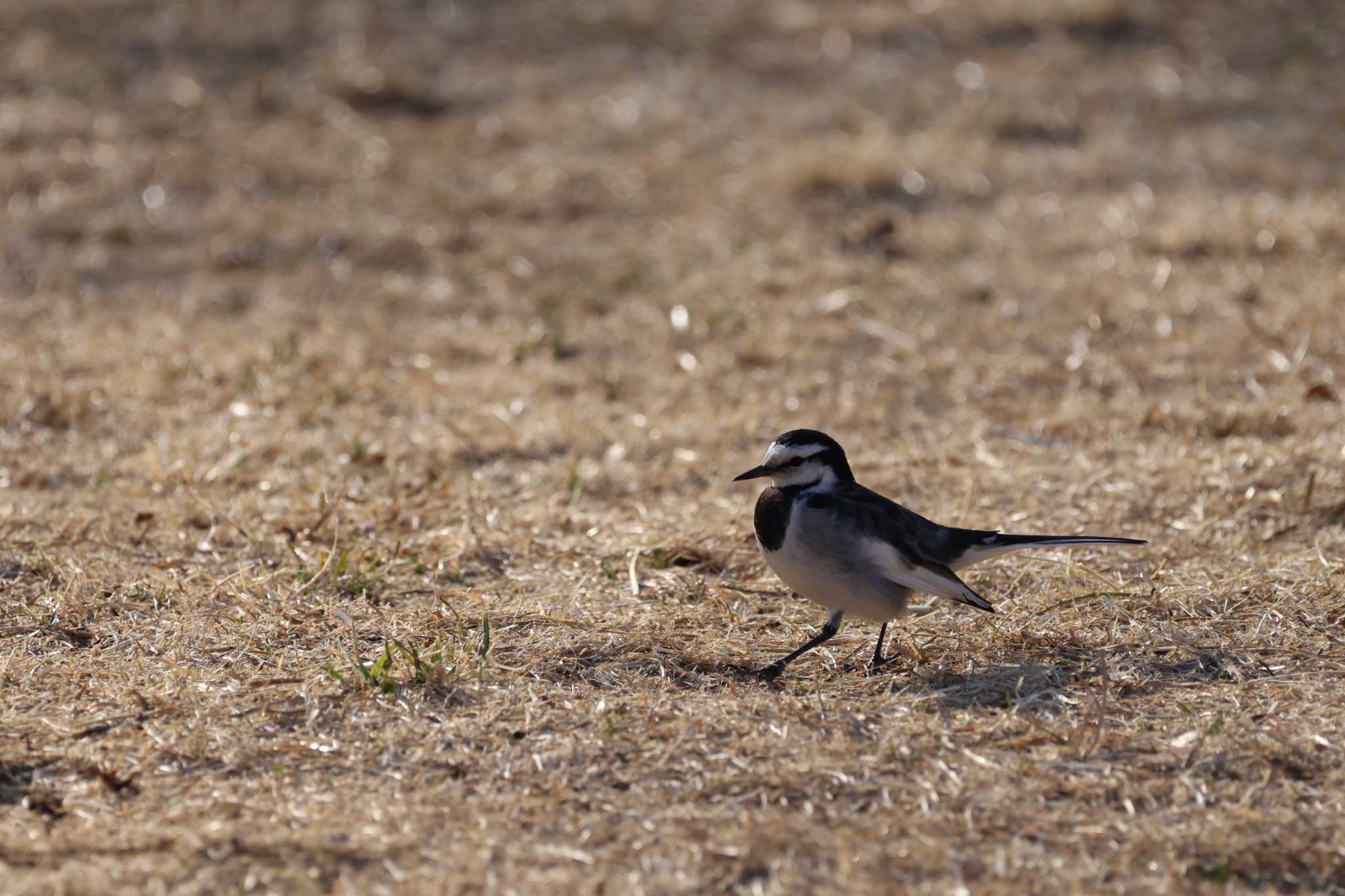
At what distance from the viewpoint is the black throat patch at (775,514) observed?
4.82 meters

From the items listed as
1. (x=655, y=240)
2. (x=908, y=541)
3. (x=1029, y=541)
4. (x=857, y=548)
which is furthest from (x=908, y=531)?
(x=655, y=240)

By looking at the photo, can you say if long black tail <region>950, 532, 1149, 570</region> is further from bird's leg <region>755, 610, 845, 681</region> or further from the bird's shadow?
bird's leg <region>755, 610, 845, 681</region>

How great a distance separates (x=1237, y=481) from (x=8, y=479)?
4883 mm

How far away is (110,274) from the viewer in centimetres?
946

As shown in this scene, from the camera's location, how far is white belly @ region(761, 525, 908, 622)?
184 inches

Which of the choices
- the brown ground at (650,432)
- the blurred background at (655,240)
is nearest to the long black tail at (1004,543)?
the brown ground at (650,432)

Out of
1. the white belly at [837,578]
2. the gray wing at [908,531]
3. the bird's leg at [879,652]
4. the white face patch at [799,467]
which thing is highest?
the white face patch at [799,467]

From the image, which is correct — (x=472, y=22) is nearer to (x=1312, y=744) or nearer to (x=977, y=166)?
(x=977, y=166)

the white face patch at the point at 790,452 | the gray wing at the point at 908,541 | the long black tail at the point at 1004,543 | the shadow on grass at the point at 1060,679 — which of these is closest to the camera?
the shadow on grass at the point at 1060,679

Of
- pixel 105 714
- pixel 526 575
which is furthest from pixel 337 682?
pixel 526 575

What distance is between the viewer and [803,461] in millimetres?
5051

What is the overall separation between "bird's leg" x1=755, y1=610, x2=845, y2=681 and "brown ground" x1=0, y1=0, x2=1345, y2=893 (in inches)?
1.9

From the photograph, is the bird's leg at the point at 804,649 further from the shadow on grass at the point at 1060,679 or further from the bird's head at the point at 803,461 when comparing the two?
the bird's head at the point at 803,461

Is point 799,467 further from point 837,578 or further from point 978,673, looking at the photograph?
point 978,673
